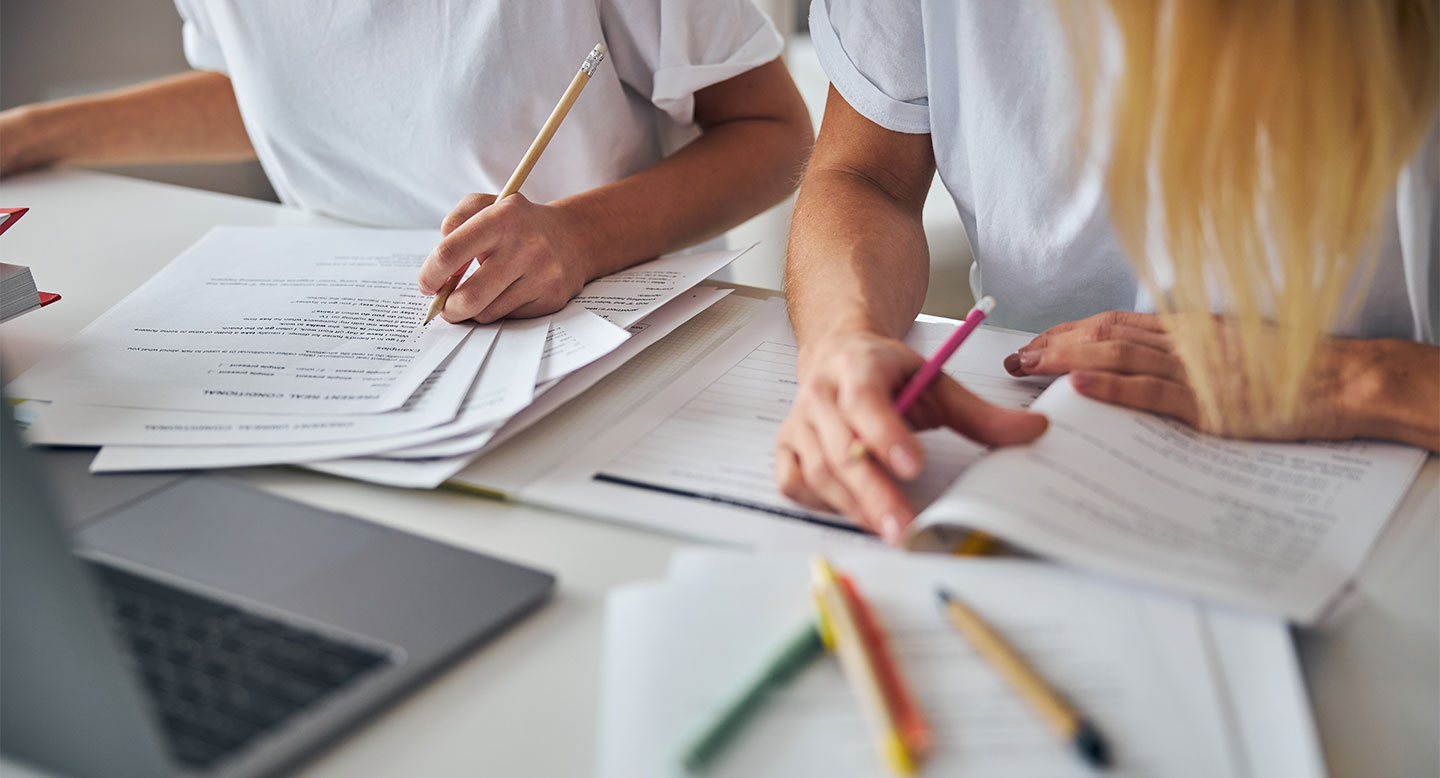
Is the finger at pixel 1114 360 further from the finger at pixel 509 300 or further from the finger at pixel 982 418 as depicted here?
the finger at pixel 509 300

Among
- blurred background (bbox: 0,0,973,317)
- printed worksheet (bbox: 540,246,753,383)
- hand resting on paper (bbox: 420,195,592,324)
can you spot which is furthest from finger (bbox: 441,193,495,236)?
blurred background (bbox: 0,0,973,317)

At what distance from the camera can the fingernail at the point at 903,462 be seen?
51 centimetres

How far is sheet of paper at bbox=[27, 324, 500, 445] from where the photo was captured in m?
0.63

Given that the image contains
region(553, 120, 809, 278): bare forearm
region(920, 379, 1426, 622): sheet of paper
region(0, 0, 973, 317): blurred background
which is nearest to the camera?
region(920, 379, 1426, 622): sheet of paper

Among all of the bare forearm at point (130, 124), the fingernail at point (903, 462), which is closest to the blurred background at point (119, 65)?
the bare forearm at point (130, 124)

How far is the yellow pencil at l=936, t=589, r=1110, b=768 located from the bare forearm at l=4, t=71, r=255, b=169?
4.10 feet

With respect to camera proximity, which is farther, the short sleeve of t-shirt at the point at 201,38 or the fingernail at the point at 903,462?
the short sleeve of t-shirt at the point at 201,38

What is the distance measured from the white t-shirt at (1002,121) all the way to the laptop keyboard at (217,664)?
0.62 m

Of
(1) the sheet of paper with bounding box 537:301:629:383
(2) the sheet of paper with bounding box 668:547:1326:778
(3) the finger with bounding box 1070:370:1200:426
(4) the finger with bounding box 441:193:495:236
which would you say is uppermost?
(4) the finger with bounding box 441:193:495:236

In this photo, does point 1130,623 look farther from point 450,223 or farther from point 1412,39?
point 450,223

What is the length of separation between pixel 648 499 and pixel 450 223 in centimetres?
35

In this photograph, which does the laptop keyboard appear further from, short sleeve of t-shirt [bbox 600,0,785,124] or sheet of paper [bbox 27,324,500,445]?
short sleeve of t-shirt [bbox 600,0,785,124]

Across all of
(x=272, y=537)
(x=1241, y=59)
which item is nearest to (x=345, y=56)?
(x=272, y=537)

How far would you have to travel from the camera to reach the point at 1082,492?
0.51 m
